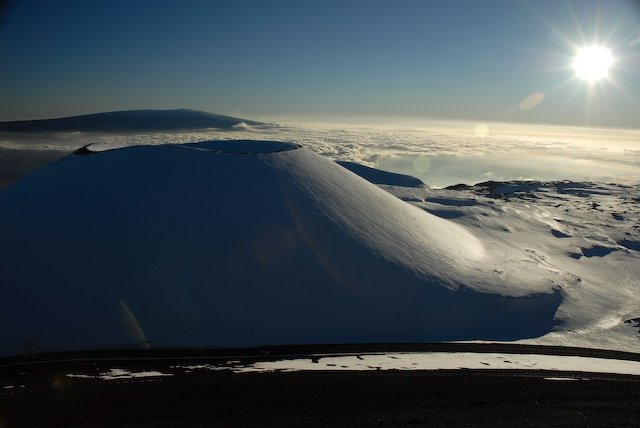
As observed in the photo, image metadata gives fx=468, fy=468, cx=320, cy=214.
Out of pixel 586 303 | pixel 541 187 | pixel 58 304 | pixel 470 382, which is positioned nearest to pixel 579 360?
pixel 470 382

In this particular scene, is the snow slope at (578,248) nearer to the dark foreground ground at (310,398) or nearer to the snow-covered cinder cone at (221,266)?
the snow-covered cinder cone at (221,266)

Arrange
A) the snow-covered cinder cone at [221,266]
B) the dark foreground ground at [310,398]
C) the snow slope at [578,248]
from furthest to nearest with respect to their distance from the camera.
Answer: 1. the snow slope at [578,248]
2. the snow-covered cinder cone at [221,266]
3. the dark foreground ground at [310,398]

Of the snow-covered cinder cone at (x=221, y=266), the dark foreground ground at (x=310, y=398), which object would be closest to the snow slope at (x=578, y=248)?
the snow-covered cinder cone at (x=221, y=266)

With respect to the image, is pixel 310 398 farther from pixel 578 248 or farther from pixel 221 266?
pixel 578 248

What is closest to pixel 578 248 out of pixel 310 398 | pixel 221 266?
pixel 221 266

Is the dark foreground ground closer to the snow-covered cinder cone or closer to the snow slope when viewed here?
the snow-covered cinder cone

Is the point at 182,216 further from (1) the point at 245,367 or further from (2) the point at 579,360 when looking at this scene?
(2) the point at 579,360

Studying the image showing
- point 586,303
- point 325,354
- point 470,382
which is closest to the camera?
point 470,382
